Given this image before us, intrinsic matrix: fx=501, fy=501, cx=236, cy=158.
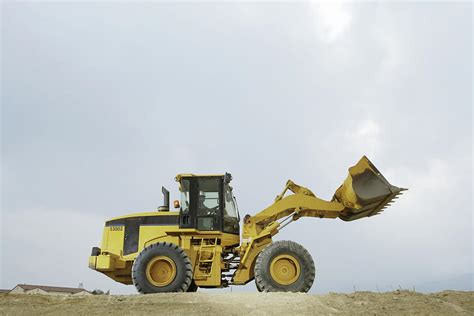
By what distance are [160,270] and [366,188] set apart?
231 inches

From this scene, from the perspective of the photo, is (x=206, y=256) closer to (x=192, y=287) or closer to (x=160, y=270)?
(x=192, y=287)

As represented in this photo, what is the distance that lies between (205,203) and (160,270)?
7.07ft

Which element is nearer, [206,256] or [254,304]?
[254,304]

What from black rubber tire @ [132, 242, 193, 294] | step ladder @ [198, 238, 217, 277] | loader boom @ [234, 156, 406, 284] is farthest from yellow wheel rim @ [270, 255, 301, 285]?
black rubber tire @ [132, 242, 193, 294]

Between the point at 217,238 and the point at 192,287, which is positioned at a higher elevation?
the point at 217,238

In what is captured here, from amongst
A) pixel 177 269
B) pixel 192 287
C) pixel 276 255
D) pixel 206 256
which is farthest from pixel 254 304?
pixel 192 287

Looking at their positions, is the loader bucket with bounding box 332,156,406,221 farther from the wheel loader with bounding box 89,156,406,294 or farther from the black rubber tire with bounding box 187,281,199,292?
the black rubber tire with bounding box 187,281,199,292

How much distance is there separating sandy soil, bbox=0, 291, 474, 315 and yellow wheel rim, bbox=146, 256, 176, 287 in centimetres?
128

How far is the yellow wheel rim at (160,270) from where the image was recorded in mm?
12672

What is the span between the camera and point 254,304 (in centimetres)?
1057

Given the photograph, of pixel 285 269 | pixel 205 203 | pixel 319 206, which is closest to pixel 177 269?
pixel 205 203

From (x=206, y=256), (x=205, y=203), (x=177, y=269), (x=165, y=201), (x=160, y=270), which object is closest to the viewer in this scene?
(x=177, y=269)

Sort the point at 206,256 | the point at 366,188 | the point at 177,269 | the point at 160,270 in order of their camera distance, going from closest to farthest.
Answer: the point at 177,269
the point at 160,270
the point at 206,256
the point at 366,188

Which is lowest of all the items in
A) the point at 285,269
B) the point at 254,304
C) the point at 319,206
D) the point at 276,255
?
the point at 254,304
